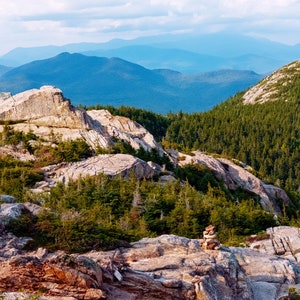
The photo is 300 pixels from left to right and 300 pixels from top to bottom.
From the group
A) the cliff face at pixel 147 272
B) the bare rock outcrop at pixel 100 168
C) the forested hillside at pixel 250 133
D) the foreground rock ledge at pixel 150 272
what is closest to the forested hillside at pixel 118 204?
the bare rock outcrop at pixel 100 168

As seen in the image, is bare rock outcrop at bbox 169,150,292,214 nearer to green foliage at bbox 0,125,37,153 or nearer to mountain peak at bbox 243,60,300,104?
green foliage at bbox 0,125,37,153

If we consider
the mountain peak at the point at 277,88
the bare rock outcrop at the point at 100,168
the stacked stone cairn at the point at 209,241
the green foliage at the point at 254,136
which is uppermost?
the stacked stone cairn at the point at 209,241

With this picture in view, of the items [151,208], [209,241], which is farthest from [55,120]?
[209,241]

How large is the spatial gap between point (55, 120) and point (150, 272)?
24109 millimetres

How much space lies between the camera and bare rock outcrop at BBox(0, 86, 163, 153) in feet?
120

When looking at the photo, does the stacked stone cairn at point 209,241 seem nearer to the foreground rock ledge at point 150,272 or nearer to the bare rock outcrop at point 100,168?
the foreground rock ledge at point 150,272

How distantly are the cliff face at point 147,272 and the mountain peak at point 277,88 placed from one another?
125450 mm

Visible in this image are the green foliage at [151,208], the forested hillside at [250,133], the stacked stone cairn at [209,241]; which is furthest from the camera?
the forested hillside at [250,133]

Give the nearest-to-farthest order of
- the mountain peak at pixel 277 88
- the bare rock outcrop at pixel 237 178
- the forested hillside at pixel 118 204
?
the forested hillside at pixel 118 204 < the bare rock outcrop at pixel 237 178 < the mountain peak at pixel 277 88

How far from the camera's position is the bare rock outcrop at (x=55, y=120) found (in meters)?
36.5

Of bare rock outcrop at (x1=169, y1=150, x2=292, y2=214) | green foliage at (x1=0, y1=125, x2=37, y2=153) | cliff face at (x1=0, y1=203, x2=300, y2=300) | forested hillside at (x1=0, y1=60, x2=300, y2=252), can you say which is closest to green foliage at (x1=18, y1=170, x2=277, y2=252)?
forested hillside at (x1=0, y1=60, x2=300, y2=252)

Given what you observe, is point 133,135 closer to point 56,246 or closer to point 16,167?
point 16,167

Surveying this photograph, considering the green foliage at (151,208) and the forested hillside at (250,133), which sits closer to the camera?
the green foliage at (151,208)

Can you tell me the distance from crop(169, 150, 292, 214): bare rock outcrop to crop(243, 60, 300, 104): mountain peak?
3841 inches
